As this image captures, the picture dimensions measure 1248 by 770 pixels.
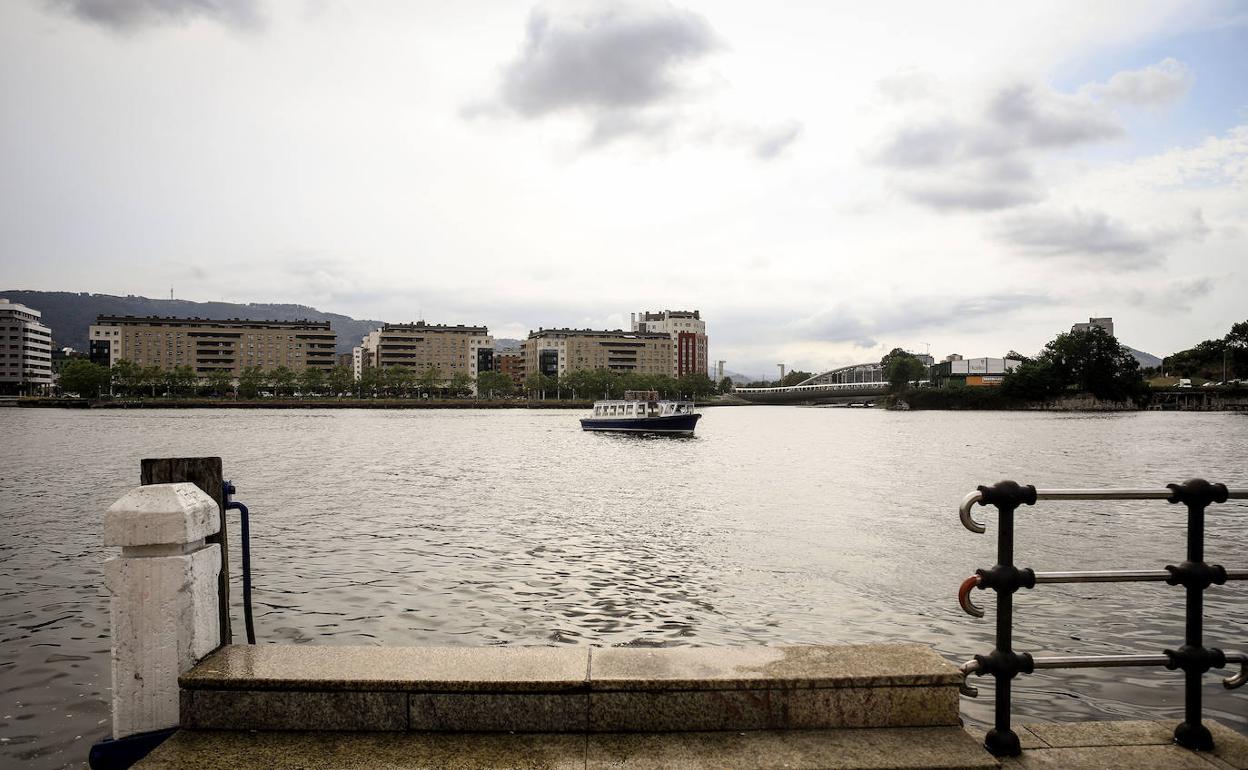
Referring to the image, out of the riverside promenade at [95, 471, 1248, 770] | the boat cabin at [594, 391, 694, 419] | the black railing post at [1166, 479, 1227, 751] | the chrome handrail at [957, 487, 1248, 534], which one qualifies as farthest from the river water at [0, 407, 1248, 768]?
the boat cabin at [594, 391, 694, 419]

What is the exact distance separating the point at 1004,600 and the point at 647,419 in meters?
85.0

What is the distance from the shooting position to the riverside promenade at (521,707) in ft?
15.3

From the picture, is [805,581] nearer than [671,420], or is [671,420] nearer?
[805,581]

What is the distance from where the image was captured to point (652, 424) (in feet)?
294

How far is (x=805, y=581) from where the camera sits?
16.5 metres

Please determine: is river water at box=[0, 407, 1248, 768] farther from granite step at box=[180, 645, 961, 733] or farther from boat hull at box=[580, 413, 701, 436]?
boat hull at box=[580, 413, 701, 436]

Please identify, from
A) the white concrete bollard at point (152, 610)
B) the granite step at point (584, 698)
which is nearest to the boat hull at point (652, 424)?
the granite step at point (584, 698)

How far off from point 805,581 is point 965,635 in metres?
4.46

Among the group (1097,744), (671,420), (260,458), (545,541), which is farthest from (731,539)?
(671,420)

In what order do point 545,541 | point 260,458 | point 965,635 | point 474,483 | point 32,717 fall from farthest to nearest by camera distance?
1. point 260,458
2. point 474,483
3. point 545,541
4. point 965,635
5. point 32,717

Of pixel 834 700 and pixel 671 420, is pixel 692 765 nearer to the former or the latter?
pixel 834 700

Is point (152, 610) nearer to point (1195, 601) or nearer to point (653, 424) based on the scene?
point (1195, 601)

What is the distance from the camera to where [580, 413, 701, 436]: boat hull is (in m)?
88.0

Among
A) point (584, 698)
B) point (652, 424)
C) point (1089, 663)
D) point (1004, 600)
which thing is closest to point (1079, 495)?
point (1004, 600)
